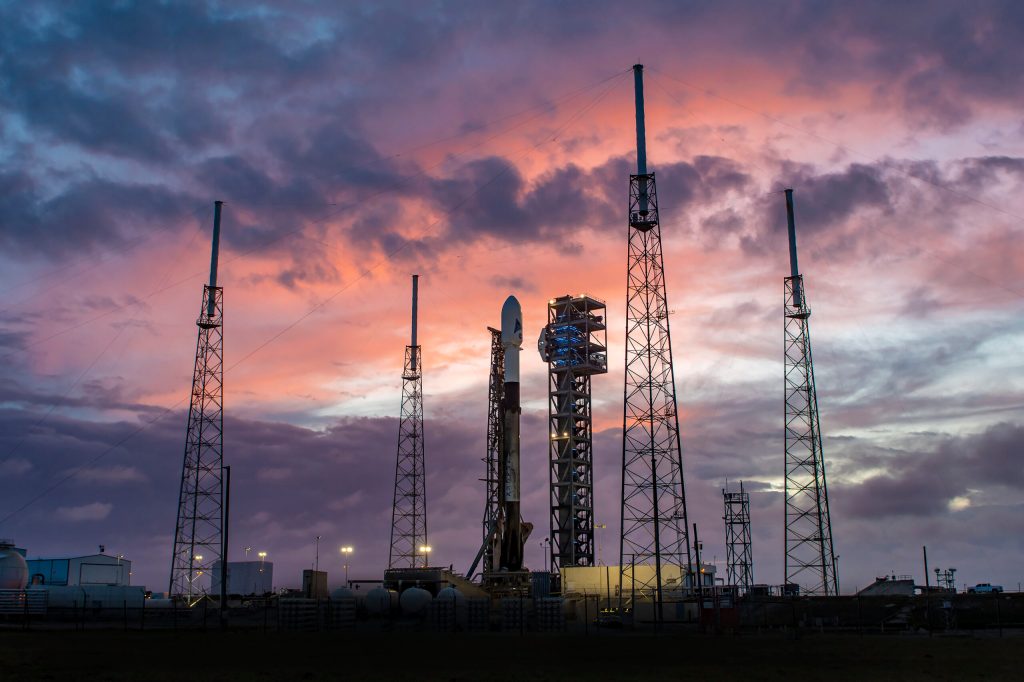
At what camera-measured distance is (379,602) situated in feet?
253

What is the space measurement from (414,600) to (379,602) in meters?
3.56

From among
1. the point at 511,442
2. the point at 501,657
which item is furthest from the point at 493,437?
the point at 501,657

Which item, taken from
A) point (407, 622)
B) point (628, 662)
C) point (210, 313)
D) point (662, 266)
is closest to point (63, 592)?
point (210, 313)

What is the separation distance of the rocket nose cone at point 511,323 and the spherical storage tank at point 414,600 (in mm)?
28192

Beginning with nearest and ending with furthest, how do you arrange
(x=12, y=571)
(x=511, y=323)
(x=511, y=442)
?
(x=12, y=571), (x=511, y=442), (x=511, y=323)

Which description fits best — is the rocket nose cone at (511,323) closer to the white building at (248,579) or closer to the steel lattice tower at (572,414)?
the steel lattice tower at (572,414)

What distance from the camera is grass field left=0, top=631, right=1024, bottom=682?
32.2 meters

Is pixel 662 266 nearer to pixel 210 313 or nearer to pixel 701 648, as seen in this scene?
pixel 701 648

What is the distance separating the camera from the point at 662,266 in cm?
7181

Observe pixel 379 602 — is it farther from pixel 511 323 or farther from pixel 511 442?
pixel 511 323

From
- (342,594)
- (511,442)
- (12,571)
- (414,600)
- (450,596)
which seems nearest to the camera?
(450,596)

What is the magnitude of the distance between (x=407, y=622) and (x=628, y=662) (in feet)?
126

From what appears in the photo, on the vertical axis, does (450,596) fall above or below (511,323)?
below

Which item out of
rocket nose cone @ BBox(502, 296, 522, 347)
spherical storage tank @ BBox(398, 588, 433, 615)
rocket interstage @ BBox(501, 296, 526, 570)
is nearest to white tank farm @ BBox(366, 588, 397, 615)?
spherical storage tank @ BBox(398, 588, 433, 615)
